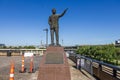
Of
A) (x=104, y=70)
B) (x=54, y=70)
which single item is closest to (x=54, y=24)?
(x=54, y=70)

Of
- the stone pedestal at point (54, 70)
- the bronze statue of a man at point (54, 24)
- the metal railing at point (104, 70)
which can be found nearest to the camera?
the metal railing at point (104, 70)

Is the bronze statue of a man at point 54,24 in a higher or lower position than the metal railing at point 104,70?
higher

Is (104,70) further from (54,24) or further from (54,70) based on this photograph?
(54,24)

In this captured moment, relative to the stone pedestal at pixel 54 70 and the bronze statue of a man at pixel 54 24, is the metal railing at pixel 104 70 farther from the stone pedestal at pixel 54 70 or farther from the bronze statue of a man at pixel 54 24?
the bronze statue of a man at pixel 54 24

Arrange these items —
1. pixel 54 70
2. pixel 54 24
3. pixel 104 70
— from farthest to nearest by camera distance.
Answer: pixel 54 24, pixel 104 70, pixel 54 70

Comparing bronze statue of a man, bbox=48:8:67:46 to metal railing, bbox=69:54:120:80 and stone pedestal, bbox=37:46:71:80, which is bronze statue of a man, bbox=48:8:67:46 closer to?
stone pedestal, bbox=37:46:71:80

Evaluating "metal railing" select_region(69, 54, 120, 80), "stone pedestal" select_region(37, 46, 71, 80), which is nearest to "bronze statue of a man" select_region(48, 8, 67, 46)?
"stone pedestal" select_region(37, 46, 71, 80)

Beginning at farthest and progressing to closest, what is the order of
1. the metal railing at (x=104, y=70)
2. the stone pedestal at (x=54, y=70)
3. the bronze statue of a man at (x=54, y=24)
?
1. the bronze statue of a man at (x=54, y=24)
2. the stone pedestal at (x=54, y=70)
3. the metal railing at (x=104, y=70)

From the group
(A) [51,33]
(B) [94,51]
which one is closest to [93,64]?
(A) [51,33]

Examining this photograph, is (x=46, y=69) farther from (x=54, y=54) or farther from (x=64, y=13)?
(x=64, y=13)

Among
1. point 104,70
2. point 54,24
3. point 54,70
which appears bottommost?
point 104,70

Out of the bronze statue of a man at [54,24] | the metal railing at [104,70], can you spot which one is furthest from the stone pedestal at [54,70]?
the bronze statue of a man at [54,24]

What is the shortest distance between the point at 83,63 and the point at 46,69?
9360 mm

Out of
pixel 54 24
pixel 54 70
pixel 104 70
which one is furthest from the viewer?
pixel 54 24
